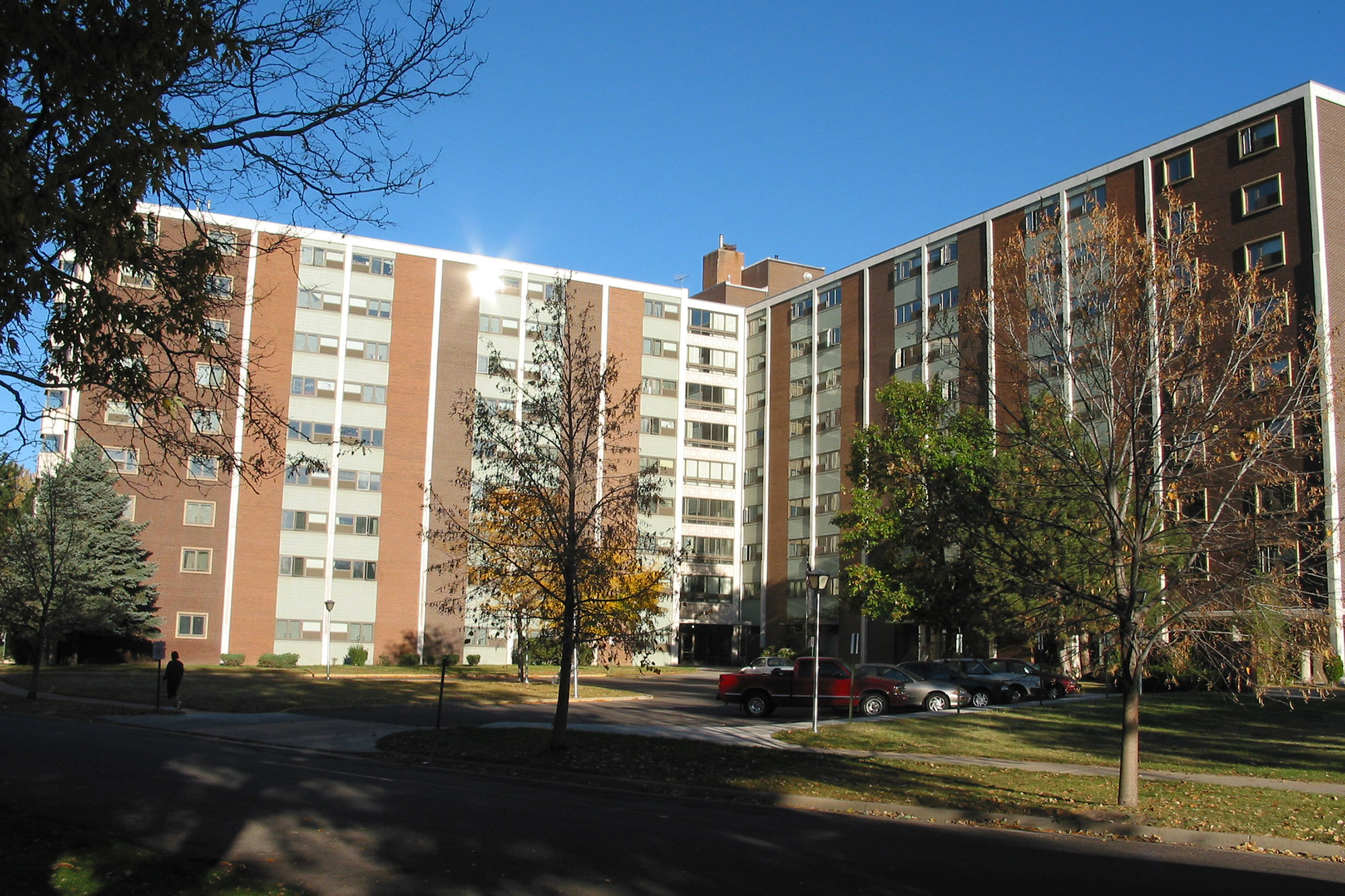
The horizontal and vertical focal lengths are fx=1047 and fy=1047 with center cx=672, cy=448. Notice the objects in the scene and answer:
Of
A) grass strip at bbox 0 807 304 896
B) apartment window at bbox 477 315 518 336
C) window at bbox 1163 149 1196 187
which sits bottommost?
grass strip at bbox 0 807 304 896

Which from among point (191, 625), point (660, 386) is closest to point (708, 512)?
point (660, 386)

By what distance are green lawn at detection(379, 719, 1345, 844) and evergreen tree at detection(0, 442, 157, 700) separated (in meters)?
26.3

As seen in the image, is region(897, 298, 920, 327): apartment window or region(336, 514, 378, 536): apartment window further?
region(897, 298, 920, 327): apartment window

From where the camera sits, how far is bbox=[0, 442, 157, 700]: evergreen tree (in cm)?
4116

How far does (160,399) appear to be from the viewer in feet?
29.3

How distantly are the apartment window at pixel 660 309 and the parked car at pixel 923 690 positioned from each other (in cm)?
4233

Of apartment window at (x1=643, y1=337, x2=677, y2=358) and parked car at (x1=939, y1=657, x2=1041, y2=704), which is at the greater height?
apartment window at (x1=643, y1=337, x2=677, y2=358)

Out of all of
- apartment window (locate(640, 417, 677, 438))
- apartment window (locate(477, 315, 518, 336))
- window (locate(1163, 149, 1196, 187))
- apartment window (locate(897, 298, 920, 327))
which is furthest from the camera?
apartment window (locate(640, 417, 677, 438))

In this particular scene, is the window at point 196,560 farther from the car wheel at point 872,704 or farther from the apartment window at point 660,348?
the car wheel at point 872,704

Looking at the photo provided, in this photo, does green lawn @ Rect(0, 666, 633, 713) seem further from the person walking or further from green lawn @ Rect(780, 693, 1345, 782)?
green lawn @ Rect(780, 693, 1345, 782)

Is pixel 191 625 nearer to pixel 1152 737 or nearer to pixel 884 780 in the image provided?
pixel 1152 737

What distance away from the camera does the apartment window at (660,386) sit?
71.4 metres

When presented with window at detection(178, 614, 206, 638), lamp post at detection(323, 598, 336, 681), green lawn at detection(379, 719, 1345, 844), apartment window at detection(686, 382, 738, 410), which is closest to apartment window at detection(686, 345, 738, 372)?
apartment window at detection(686, 382, 738, 410)

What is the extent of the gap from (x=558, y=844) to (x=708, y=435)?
6525 cm
